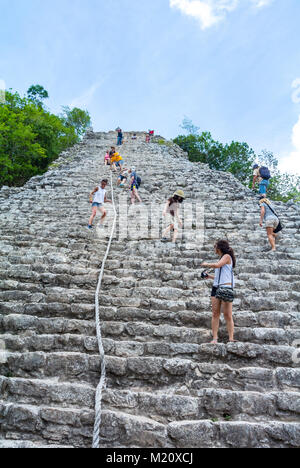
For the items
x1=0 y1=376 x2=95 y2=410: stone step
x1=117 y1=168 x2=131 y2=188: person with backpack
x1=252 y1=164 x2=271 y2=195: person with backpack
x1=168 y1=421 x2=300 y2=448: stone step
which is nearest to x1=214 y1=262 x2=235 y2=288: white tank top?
x1=168 y1=421 x2=300 y2=448: stone step

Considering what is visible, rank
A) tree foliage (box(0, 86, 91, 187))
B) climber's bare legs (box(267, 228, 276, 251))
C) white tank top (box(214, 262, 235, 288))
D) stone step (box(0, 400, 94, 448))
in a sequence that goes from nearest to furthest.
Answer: stone step (box(0, 400, 94, 448)) → white tank top (box(214, 262, 235, 288)) → climber's bare legs (box(267, 228, 276, 251)) → tree foliage (box(0, 86, 91, 187))

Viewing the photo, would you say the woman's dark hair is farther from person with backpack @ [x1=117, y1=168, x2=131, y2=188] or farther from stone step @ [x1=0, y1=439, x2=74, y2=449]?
person with backpack @ [x1=117, y1=168, x2=131, y2=188]

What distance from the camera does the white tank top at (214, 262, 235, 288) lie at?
306 cm

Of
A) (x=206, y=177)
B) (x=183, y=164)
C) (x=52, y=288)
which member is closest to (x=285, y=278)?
(x=52, y=288)

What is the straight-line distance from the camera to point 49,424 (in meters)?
2.12

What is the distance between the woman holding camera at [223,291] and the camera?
2.96 m

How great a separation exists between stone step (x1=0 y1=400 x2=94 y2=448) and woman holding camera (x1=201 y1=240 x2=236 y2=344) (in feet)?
5.01

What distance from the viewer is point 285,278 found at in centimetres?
425

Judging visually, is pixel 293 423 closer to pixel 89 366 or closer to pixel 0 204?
pixel 89 366

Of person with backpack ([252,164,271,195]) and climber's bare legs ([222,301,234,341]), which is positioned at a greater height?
person with backpack ([252,164,271,195])

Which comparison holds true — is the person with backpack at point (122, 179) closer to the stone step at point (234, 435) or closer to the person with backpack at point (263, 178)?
the person with backpack at point (263, 178)

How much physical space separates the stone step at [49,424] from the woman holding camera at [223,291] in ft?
5.01

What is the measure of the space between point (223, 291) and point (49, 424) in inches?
82.1

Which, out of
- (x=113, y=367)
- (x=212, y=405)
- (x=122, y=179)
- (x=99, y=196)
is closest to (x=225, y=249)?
(x=212, y=405)
